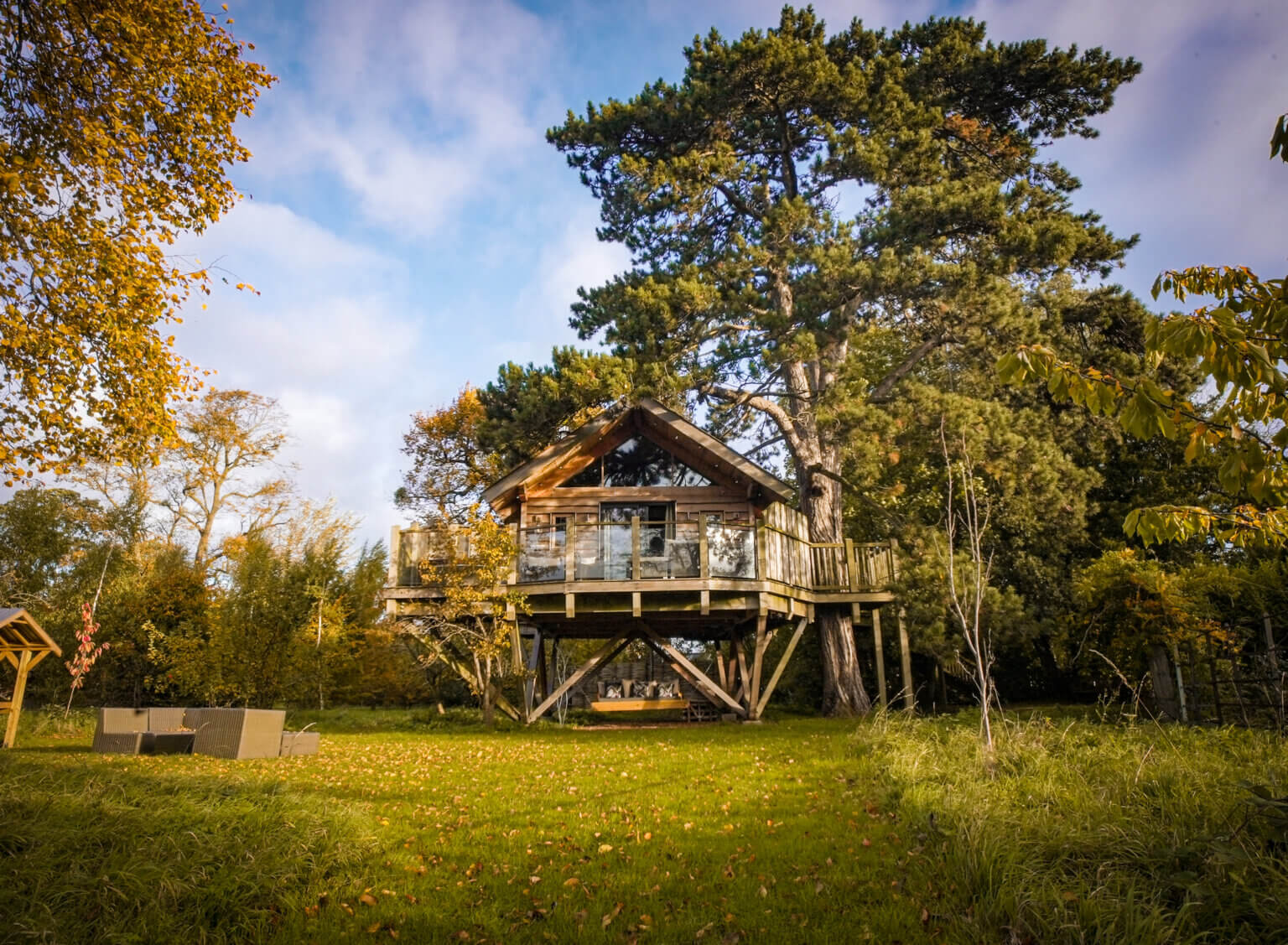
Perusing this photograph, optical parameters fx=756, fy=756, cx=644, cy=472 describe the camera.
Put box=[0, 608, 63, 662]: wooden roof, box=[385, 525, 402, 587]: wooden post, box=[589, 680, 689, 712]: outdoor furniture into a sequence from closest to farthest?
1. box=[0, 608, 63, 662]: wooden roof
2. box=[385, 525, 402, 587]: wooden post
3. box=[589, 680, 689, 712]: outdoor furniture

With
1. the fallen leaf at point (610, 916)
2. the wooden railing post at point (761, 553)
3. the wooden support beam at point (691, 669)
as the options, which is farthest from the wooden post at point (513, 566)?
the fallen leaf at point (610, 916)

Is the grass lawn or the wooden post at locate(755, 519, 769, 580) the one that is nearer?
the grass lawn

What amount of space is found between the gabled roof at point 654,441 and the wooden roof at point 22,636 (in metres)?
8.29

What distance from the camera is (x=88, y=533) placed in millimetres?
29516

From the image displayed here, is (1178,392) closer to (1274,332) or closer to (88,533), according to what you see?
(1274,332)

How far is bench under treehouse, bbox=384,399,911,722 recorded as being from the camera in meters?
16.2

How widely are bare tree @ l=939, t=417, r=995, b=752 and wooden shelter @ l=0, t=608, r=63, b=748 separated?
14.8 metres

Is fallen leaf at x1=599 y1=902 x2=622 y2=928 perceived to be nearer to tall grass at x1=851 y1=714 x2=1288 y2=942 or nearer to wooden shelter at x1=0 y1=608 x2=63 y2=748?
tall grass at x1=851 y1=714 x2=1288 y2=942

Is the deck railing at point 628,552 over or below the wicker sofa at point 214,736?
over

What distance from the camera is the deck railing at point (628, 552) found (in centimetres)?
1609

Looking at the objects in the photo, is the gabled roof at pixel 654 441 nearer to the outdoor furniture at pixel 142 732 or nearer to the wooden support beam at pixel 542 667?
the wooden support beam at pixel 542 667

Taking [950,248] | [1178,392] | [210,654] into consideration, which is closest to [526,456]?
[210,654]

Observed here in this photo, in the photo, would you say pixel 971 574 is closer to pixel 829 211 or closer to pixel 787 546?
pixel 787 546

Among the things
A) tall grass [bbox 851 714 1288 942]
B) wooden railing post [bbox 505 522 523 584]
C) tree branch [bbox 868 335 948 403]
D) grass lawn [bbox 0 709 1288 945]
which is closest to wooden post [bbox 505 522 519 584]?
wooden railing post [bbox 505 522 523 584]
